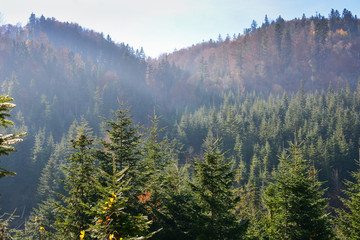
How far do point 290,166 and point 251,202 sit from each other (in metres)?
24.3

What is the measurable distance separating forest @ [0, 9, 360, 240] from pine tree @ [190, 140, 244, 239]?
6cm

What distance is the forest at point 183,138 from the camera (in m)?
10.4

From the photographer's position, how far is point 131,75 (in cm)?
11950

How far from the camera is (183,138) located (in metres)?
64.2

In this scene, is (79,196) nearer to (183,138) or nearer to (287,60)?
(183,138)

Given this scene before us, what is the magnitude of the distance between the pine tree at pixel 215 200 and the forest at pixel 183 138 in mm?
58

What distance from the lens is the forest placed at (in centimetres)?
1042

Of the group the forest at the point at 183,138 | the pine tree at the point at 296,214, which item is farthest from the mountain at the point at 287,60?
the pine tree at the point at 296,214

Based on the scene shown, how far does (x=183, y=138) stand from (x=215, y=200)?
53.9m

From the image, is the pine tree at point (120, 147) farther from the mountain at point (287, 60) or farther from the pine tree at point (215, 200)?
the mountain at point (287, 60)

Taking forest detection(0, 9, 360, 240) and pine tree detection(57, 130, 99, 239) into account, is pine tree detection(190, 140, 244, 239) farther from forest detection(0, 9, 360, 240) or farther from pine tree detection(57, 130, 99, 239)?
pine tree detection(57, 130, 99, 239)

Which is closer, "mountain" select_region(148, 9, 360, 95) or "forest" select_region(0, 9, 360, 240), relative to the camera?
"forest" select_region(0, 9, 360, 240)

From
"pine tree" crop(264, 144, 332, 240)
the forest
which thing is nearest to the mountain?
the forest

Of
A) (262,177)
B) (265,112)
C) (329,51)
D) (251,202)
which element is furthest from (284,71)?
(251,202)
